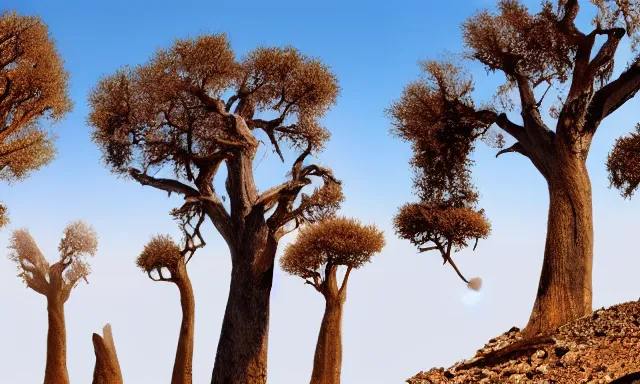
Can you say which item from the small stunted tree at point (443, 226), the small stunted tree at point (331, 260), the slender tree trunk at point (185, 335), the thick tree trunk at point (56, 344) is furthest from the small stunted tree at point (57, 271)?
the small stunted tree at point (443, 226)

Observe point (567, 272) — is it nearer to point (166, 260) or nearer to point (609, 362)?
point (609, 362)

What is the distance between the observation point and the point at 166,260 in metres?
26.6

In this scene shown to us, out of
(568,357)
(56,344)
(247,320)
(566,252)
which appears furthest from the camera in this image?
(56,344)

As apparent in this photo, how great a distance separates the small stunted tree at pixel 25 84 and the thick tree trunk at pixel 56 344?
16.3 ft

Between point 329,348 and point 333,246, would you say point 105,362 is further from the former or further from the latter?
point 333,246

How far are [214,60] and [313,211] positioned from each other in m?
6.44

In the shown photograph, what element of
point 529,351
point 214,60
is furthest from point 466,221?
point 214,60

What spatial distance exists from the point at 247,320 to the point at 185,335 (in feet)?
27.4

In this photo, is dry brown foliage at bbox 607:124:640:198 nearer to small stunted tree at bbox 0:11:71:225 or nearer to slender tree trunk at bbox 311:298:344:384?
slender tree trunk at bbox 311:298:344:384

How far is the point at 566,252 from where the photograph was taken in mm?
17875

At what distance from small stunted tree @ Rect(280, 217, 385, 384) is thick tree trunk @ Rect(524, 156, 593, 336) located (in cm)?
918

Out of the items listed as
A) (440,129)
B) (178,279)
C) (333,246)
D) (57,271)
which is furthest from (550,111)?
(57,271)

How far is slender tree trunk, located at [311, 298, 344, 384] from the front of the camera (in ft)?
80.9

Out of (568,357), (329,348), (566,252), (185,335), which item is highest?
(185,335)
